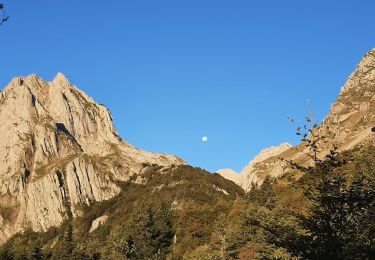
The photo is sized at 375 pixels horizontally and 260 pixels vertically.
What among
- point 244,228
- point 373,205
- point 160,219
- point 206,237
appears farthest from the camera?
point 160,219

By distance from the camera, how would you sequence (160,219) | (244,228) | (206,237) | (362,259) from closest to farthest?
(362,259)
(244,228)
(206,237)
(160,219)

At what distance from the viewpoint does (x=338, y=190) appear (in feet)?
85.5

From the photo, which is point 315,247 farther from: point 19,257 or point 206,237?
point 19,257

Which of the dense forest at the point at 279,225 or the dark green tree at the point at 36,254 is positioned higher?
the dark green tree at the point at 36,254

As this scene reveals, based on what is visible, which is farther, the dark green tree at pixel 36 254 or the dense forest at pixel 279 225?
the dark green tree at pixel 36 254

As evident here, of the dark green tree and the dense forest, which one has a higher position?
the dark green tree

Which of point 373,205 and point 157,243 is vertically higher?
point 157,243

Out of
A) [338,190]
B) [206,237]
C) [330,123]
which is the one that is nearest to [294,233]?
[338,190]

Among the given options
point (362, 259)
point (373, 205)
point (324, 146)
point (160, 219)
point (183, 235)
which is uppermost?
point (160, 219)

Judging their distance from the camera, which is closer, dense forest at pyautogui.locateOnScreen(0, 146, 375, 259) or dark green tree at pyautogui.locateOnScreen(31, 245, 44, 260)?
dense forest at pyautogui.locateOnScreen(0, 146, 375, 259)

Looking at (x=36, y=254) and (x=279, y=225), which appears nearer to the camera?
(x=279, y=225)

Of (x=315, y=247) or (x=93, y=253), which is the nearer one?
(x=315, y=247)

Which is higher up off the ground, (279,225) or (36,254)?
(36,254)

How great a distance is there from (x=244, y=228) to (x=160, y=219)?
154 feet
